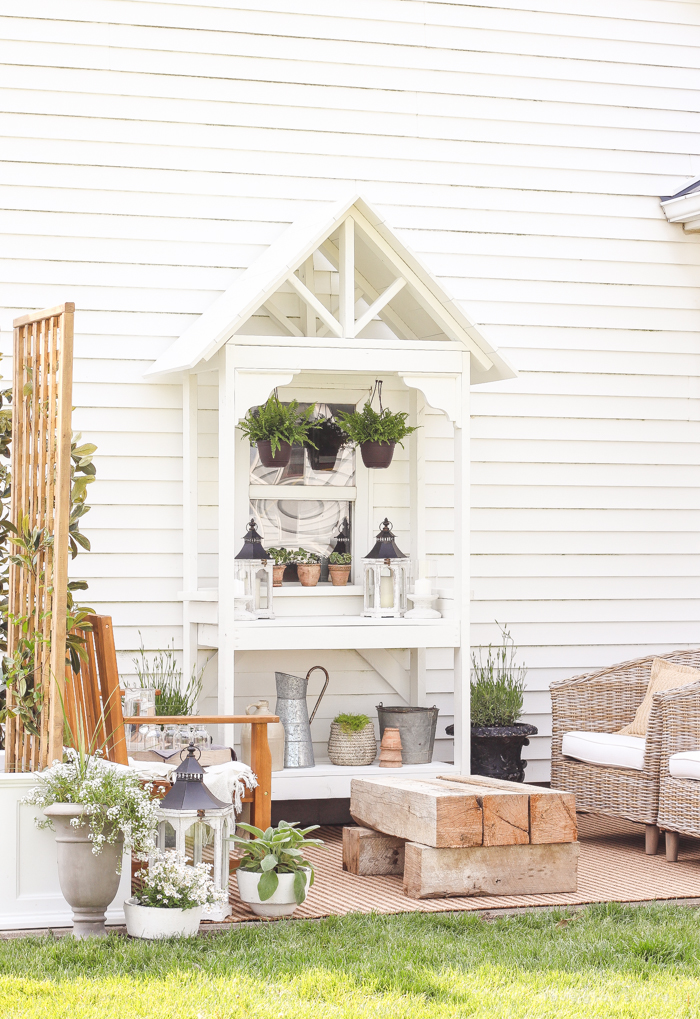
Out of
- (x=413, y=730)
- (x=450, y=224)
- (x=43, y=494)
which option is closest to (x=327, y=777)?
(x=413, y=730)

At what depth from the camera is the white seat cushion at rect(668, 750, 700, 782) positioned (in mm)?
4719

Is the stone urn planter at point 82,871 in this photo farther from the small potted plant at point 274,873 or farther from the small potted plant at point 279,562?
the small potted plant at point 279,562

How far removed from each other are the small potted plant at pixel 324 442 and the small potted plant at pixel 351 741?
1265mm

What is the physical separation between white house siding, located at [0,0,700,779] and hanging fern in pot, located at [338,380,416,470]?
1.27 ft

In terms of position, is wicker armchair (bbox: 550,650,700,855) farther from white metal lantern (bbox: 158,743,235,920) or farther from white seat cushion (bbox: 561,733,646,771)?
white metal lantern (bbox: 158,743,235,920)

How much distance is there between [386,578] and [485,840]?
1715mm

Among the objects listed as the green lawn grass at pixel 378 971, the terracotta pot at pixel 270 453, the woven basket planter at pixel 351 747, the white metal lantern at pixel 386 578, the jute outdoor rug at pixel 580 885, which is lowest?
the jute outdoor rug at pixel 580 885

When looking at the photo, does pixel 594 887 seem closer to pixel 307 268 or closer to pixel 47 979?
pixel 47 979

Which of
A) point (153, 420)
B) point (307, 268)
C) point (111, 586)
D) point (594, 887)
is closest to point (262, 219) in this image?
point (307, 268)

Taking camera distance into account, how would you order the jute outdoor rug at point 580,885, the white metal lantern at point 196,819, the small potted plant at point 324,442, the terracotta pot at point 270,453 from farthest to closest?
the small potted plant at point 324,442, the terracotta pot at point 270,453, the jute outdoor rug at point 580,885, the white metal lantern at point 196,819

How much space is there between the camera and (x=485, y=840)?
13.6 ft

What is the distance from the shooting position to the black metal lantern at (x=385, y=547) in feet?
18.5

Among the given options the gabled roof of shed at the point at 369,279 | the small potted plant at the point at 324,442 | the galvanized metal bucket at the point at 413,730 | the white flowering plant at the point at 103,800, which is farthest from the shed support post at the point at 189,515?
the white flowering plant at the point at 103,800

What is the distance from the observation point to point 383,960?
3.37m
